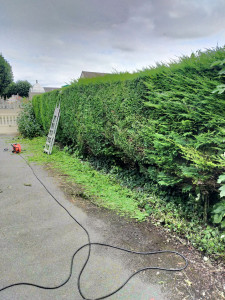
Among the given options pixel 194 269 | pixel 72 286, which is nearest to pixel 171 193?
pixel 194 269

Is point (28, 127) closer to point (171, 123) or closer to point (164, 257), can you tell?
point (171, 123)

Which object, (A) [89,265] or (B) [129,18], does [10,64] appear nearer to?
(B) [129,18]

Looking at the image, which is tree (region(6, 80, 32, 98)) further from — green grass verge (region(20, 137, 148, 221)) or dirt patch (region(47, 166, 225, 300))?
dirt patch (region(47, 166, 225, 300))

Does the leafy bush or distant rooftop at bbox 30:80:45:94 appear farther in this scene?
distant rooftop at bbox 30:80:45:94

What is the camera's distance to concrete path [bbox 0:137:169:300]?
1.78m

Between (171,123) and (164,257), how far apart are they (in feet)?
6.13

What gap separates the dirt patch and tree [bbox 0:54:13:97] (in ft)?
113

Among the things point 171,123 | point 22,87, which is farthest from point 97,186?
point 22,87

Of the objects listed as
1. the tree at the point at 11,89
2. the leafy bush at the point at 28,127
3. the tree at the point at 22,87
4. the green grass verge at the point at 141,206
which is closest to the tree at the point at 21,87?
the tree at the point at 22,87

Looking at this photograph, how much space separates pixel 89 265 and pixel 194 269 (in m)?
1.08

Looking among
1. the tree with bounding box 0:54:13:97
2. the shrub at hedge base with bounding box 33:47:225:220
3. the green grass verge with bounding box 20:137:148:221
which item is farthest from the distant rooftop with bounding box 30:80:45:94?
the shrub at hedge base with bounding box 33:47:225:220

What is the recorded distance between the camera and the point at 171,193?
358 cm

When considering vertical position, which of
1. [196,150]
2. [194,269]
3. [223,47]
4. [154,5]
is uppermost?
[154,5]

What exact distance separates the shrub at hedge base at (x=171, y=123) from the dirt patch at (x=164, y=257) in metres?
0.74
